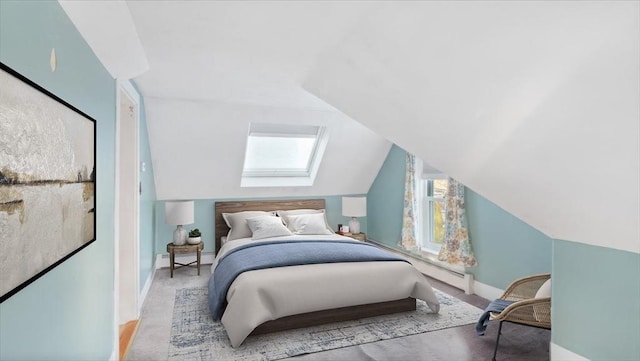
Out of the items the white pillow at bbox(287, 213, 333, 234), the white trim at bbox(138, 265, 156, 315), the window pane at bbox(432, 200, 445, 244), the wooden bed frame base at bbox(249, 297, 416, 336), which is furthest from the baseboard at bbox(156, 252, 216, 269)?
the window pane at bbox(432, 200, 445, 244)

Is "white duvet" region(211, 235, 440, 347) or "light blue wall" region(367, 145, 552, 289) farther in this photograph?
"light blue wall" region(367, 145, 552, 289)

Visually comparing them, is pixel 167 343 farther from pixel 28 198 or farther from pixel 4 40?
pixel 4 40

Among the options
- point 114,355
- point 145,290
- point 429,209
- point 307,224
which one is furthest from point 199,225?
point 429,209

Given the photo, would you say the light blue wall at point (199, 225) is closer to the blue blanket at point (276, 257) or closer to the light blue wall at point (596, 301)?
the blue blanket at point (276, 257)

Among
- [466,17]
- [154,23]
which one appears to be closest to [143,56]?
[154,23]

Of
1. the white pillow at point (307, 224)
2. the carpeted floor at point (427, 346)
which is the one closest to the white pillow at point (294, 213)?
the white pillow at point (307, 224)

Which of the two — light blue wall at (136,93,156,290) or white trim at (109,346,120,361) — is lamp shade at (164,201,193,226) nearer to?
light blue wall at (136,93,156,290)

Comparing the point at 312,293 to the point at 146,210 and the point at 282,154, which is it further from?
the point at 282,154

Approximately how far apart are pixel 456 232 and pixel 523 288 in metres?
1.11

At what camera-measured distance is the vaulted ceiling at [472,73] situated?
4.49 feet

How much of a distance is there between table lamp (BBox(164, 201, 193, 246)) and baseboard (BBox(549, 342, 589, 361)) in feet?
13.2

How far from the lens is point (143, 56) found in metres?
2.54

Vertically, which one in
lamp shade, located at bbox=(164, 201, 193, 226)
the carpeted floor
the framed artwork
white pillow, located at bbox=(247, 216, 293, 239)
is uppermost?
the framed artwork

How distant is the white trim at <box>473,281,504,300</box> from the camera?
12.2 feet
